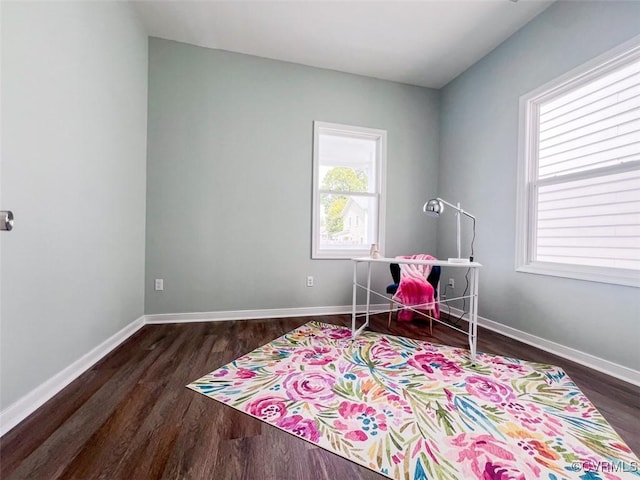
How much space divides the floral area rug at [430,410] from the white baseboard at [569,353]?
381 mm

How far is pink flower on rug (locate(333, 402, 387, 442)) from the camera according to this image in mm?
1305

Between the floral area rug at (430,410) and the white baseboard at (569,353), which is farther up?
the white baseboard at (569,353)

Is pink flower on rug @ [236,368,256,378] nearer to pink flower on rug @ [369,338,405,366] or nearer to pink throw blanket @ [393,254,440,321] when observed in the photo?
pink flower on rug @ [369,338,405,366]

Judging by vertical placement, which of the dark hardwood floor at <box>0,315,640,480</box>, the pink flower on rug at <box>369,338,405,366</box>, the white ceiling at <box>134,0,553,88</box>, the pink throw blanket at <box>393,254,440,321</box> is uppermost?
the white ceiling at <box>134,0,553,88</box>

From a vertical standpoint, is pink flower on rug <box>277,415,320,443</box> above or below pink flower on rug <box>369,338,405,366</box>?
above

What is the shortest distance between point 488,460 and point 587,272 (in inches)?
70.9

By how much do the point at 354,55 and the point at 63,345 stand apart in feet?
11.9

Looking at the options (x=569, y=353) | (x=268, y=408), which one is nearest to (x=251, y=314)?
(x=268, y=408)

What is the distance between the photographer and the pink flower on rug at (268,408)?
4.68 feet

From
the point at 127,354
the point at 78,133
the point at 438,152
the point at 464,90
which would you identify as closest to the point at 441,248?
the point at 438,152

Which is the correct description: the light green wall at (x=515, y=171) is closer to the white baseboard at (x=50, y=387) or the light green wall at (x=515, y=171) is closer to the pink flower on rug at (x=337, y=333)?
the pink flower on rug at (x=337, y=333)

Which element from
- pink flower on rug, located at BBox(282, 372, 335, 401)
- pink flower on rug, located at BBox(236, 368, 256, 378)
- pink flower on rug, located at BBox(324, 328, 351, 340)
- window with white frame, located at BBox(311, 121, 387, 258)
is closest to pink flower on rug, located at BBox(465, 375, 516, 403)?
pink flower on rug, located at BBox(282, 372, 335, 401)

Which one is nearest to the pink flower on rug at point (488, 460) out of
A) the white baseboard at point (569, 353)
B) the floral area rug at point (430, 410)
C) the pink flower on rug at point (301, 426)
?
the floral area rug at point (430, 410)

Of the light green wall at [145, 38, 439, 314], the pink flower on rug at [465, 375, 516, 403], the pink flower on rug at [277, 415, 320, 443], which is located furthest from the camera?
the light green wall at [145, 38, 439, 314]
